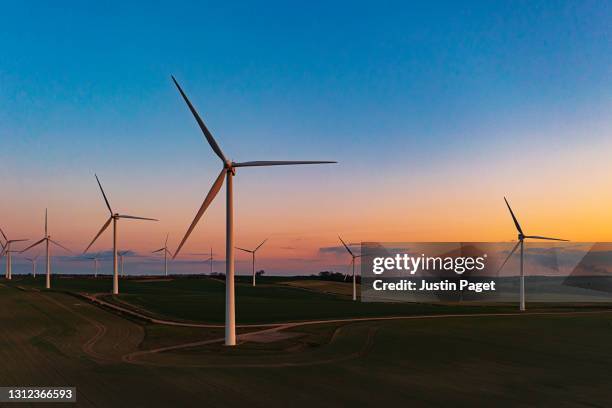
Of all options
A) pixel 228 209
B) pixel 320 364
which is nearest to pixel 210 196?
pixel 228 209

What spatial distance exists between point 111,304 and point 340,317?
35.1 metres

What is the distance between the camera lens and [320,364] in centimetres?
3625

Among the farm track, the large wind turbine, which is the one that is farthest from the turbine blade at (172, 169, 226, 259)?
the farm track

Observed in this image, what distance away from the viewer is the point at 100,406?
24719mm

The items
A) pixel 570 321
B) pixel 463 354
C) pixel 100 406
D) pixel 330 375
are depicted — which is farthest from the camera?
pixel 570 321

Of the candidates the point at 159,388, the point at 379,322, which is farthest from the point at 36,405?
the point at 379,322

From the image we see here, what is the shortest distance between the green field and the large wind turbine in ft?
8.38

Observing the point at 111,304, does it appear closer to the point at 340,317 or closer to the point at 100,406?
the point at 340,317

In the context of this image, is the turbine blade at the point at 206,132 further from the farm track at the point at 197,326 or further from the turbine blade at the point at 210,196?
the farm track at the point at 197,326

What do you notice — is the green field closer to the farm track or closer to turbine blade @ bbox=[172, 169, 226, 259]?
the farm track

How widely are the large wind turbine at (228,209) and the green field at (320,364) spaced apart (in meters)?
2.55

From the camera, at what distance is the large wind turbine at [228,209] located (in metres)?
42.9

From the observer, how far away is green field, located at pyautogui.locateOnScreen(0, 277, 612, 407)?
2714 cm

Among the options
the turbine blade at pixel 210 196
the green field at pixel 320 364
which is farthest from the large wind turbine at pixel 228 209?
the green field at pixel 320 364
